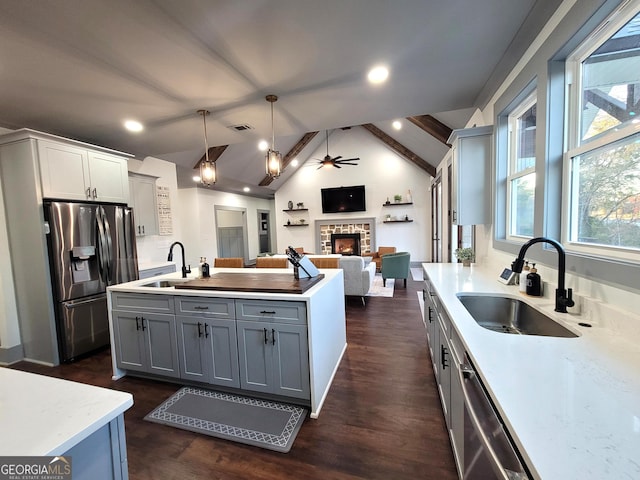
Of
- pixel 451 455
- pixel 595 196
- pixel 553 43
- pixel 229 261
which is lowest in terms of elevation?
pixel 451 455

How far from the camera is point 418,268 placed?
759 centimetres

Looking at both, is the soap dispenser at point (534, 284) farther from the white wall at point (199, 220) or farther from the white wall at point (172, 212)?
the white wall at point (199, 220)

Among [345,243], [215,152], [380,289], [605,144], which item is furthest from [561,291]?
[345,243]

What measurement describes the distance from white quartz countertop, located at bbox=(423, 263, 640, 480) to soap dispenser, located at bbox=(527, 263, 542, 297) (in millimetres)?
325

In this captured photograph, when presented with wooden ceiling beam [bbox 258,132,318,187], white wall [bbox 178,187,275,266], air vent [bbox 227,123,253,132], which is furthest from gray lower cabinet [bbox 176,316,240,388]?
wooden ceiling beam [bbox 258,132,318,187]

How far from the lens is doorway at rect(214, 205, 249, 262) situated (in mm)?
8597

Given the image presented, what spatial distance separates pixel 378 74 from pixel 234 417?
116 inches

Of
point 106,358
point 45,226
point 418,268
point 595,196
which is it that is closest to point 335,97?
point 595,196

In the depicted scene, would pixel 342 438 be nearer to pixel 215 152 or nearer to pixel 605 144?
pixel 605 144

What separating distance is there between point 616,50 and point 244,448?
9.69ft

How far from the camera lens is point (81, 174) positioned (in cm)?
297

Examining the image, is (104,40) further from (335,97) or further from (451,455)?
(451,455)

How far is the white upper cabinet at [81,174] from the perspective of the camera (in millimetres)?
2705

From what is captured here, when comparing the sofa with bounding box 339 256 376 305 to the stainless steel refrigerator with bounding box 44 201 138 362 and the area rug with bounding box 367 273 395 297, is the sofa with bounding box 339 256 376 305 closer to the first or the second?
the area rug with bounding box 367 273 395 297
